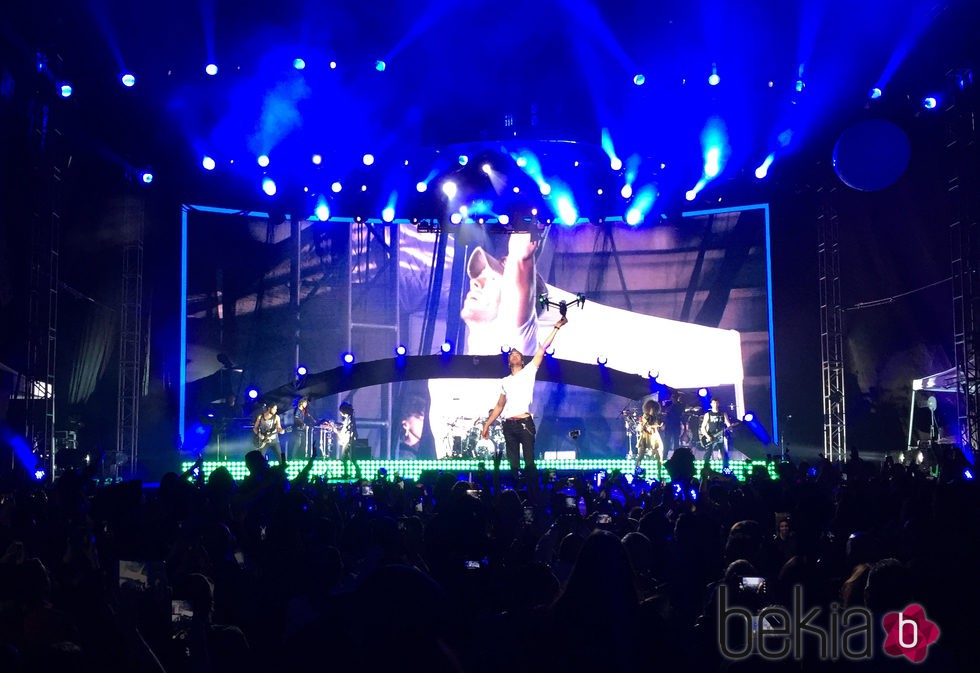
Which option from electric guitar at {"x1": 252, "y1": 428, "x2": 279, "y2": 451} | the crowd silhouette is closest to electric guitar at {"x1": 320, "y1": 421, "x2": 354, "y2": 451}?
electric guitar at {"x1": 252, "y1": 428, "x2": 279, "y2": 451}

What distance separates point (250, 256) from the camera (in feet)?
69.8

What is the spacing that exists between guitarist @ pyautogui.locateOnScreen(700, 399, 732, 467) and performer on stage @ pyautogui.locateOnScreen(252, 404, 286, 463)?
9.04 metres

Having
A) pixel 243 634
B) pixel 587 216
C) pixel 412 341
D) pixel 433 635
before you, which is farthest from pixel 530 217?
pixel 433 635

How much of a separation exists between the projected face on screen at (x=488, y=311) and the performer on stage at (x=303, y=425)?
113cm

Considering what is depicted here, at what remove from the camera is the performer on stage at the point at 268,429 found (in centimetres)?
1750

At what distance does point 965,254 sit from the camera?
15336 mm

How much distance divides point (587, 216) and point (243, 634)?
18008 millimetres

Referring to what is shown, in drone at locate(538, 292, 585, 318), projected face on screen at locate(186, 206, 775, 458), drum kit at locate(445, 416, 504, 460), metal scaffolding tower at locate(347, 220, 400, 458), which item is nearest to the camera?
drone at locate(538, 292, 585, 318)

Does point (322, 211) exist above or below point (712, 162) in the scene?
below

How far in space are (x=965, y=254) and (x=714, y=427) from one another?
6.03 m

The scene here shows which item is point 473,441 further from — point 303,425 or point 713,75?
point 713,75

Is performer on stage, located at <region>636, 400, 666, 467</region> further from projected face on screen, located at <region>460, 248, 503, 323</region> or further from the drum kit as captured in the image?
projected face on screen, located at <region>460, 248, 503, 323</region>

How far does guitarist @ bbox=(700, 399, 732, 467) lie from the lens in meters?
18.7

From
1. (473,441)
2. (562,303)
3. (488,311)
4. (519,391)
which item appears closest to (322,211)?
(488,311)
